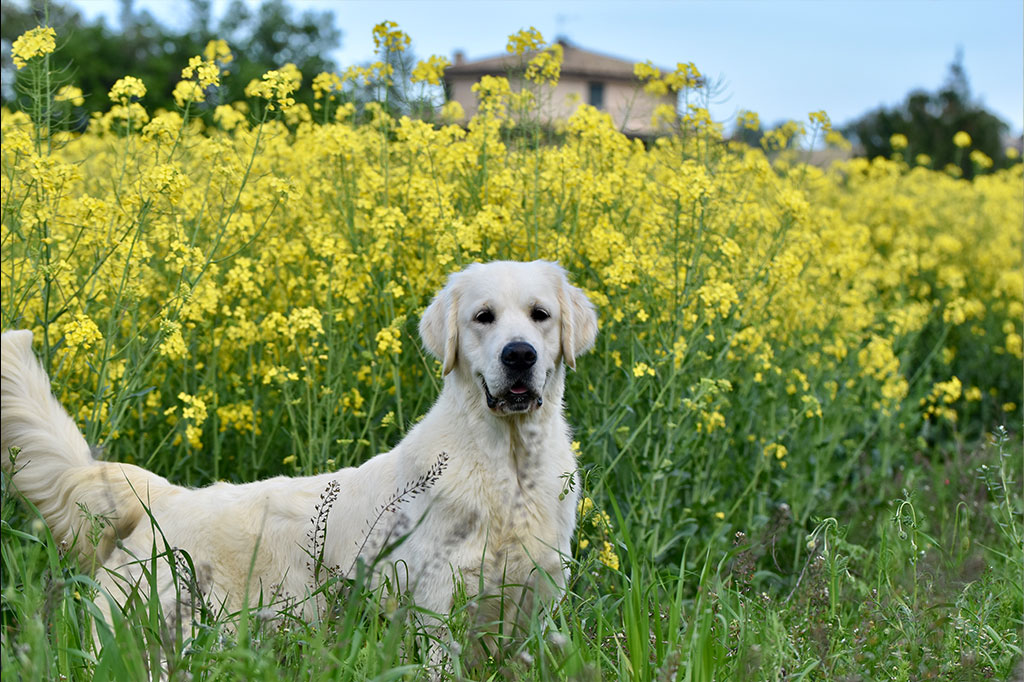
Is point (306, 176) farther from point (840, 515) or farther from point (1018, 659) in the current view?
point (1018, 659)

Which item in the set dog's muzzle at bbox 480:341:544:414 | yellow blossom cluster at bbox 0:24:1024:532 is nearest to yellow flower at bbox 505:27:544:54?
yellow blossom cluster at bbox 0:24:1024:532

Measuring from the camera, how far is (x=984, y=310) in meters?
8.24

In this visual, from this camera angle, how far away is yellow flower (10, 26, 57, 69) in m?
3.62

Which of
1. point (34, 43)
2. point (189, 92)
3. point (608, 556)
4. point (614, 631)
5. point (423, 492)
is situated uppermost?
point (34, 43)

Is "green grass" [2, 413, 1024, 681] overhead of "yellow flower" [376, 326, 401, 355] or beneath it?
beneath

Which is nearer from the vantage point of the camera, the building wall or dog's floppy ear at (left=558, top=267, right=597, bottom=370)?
dog's floppy ear at (left=558, top=267, right=597, bottom=370)

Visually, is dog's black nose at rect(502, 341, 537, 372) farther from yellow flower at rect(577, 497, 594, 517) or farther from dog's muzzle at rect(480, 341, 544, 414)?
yellow flower at rect(577, 497, 594, 517)

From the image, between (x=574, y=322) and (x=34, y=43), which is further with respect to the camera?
(x=34, y=43)

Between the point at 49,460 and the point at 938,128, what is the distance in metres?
26.8

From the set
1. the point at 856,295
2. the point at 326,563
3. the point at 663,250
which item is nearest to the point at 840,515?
the point at 856,295

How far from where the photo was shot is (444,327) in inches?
133

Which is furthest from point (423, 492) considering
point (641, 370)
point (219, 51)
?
point (219, 51)

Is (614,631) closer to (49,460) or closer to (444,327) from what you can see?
(444,327)

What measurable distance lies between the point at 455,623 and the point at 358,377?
6.20 feet
